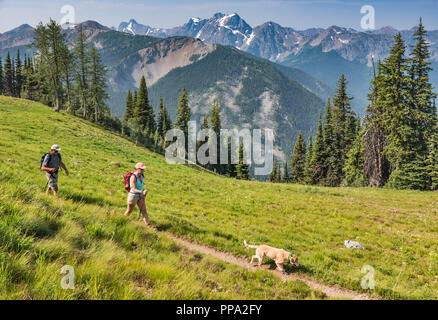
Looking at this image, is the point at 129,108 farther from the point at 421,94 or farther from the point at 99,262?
the point at 99,262

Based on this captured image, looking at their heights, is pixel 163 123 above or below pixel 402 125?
above

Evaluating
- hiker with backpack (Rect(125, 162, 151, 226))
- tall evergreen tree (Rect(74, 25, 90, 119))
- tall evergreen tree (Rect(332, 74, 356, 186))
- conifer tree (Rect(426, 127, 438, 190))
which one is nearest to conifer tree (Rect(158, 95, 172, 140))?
tall evergreen tree (Rect(74, 25, 90, 119))

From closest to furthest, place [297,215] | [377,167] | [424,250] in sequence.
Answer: [424,250] → [297,215] → [377,167]

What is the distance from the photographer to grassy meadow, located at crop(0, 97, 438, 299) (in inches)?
156

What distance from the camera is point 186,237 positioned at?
903 cm

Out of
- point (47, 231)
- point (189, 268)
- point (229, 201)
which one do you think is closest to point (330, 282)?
point (189, 268)

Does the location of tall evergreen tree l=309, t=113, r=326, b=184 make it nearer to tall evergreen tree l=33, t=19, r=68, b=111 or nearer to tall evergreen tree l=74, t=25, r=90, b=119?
tall evergreen tree l=74, t=25, r=90, b=119

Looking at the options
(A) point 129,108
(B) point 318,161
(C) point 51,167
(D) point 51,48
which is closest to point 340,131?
(B) point 318,161

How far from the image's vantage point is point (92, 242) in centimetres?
527

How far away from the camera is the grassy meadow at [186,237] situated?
3.97 metres

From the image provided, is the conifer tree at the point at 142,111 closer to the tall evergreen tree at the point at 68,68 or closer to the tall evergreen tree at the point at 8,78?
the tall evergreen tree at the point at 68,68

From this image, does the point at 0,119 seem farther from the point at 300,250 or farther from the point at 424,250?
the point at 424,250

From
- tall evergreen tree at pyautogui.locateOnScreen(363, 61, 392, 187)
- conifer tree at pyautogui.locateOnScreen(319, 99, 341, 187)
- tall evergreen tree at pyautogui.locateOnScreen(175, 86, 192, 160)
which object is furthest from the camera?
tall evergreen tree at pyautogui.locateOnScreen(175, 86, 192, 160)

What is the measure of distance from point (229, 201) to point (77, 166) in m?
11.7
